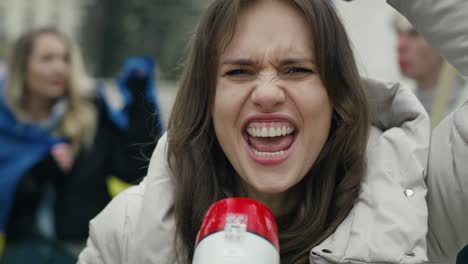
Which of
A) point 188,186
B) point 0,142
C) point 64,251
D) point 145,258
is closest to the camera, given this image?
point 145,258

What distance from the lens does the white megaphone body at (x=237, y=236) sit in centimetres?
184

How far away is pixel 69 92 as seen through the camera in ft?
17.5

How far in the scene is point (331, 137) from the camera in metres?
2.54

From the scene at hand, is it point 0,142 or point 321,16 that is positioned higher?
point 321,16

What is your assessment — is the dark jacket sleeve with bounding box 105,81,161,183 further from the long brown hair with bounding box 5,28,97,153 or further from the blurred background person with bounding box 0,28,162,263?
the long brown hair with bounding box 5,28,97,153

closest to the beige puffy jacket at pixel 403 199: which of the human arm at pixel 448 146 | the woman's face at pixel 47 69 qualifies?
the human arm at pixel 448 146

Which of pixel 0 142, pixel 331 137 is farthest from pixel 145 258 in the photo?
pixel 0 142

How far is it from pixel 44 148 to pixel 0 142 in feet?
1.08

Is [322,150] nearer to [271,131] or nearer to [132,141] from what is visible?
[271,131]

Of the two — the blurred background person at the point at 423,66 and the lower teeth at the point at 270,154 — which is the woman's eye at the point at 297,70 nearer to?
the lower teeth at the point at 270,154

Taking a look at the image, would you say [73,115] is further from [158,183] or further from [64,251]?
[158,183]

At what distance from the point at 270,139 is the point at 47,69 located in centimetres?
325

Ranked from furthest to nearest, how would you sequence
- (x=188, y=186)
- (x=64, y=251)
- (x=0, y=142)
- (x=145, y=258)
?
1. (x=0, y=142)
2. (x=64, y=251)
3. (x=188, y=186)
4. (x=145, y=258)

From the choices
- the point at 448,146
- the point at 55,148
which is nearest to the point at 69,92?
the point at 55,148
